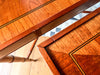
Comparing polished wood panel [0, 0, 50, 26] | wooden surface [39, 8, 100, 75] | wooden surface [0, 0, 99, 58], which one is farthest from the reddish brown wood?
polished wood panel [0, 0, 50, 26]

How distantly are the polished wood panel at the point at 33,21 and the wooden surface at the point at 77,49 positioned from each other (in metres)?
0.13

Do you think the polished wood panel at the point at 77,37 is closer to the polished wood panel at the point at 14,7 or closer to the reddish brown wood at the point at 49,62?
the reddish brown wood at the point at 49,62

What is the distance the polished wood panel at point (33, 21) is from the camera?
622 mm

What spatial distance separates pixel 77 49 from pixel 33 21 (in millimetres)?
331

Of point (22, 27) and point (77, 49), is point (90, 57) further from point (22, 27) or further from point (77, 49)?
point (22, 27)

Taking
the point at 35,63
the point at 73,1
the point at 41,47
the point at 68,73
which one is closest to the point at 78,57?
the point at 68,73

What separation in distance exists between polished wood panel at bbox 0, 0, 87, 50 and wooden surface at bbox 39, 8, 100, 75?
0.43 ft

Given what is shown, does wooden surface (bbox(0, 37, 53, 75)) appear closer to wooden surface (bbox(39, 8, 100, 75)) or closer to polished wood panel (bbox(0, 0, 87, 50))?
wooden surface (bbox(39, 8, 100, 75))

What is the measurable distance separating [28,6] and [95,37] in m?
0.49

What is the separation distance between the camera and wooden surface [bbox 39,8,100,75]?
661 mm

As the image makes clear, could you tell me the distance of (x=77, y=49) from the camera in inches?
27.8

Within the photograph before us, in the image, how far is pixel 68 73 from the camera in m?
0.65

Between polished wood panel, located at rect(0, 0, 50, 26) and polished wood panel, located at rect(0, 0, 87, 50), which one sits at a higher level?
polished wood panel, located at rect(0, 0, 50, 26)

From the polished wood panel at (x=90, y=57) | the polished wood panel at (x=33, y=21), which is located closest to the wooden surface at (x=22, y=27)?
the polished wood panel at (x=33, y=21)
